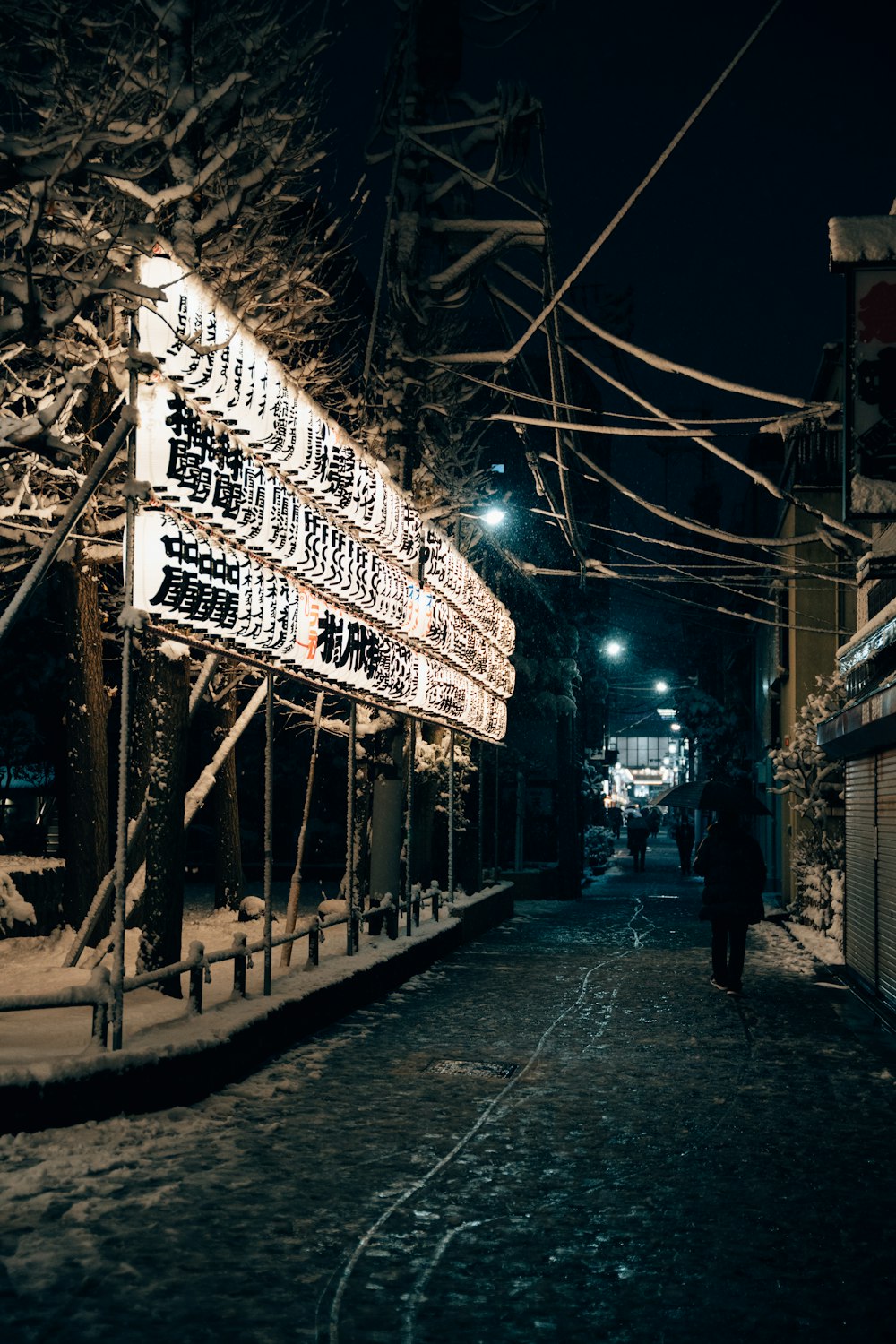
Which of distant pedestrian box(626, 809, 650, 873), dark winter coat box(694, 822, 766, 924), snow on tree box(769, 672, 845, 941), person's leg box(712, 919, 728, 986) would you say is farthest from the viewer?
distant pedestrian box(626, 809, 650, 873)

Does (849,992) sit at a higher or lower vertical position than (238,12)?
lower

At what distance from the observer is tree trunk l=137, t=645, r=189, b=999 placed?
1285 centimetres

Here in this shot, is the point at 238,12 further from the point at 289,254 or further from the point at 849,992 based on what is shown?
the point at 849,992

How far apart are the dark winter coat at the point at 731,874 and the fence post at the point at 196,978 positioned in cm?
668

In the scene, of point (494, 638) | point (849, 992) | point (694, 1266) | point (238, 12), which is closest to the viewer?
point (694, 1266)

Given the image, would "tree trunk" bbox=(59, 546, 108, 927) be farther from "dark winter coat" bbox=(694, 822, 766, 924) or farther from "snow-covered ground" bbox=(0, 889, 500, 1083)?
"dark winter coat" bbox=(694, 822, 766, 924)

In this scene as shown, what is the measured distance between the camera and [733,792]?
16734mm

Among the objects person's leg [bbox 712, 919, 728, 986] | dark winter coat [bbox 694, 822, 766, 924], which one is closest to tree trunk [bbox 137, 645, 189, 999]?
dark winter coat [bbox 694, 822, 766, 924]

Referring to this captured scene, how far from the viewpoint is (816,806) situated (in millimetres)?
24891

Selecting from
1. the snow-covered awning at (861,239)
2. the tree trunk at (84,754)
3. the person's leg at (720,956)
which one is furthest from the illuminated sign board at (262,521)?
the person's leg at (720,956)

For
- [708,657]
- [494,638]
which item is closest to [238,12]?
[494,638]

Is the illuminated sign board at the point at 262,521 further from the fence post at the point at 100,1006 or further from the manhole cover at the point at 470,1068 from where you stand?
the manhole cover at the point at 470,1068

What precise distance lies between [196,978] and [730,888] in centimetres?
724

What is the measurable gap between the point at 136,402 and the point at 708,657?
64707mm
